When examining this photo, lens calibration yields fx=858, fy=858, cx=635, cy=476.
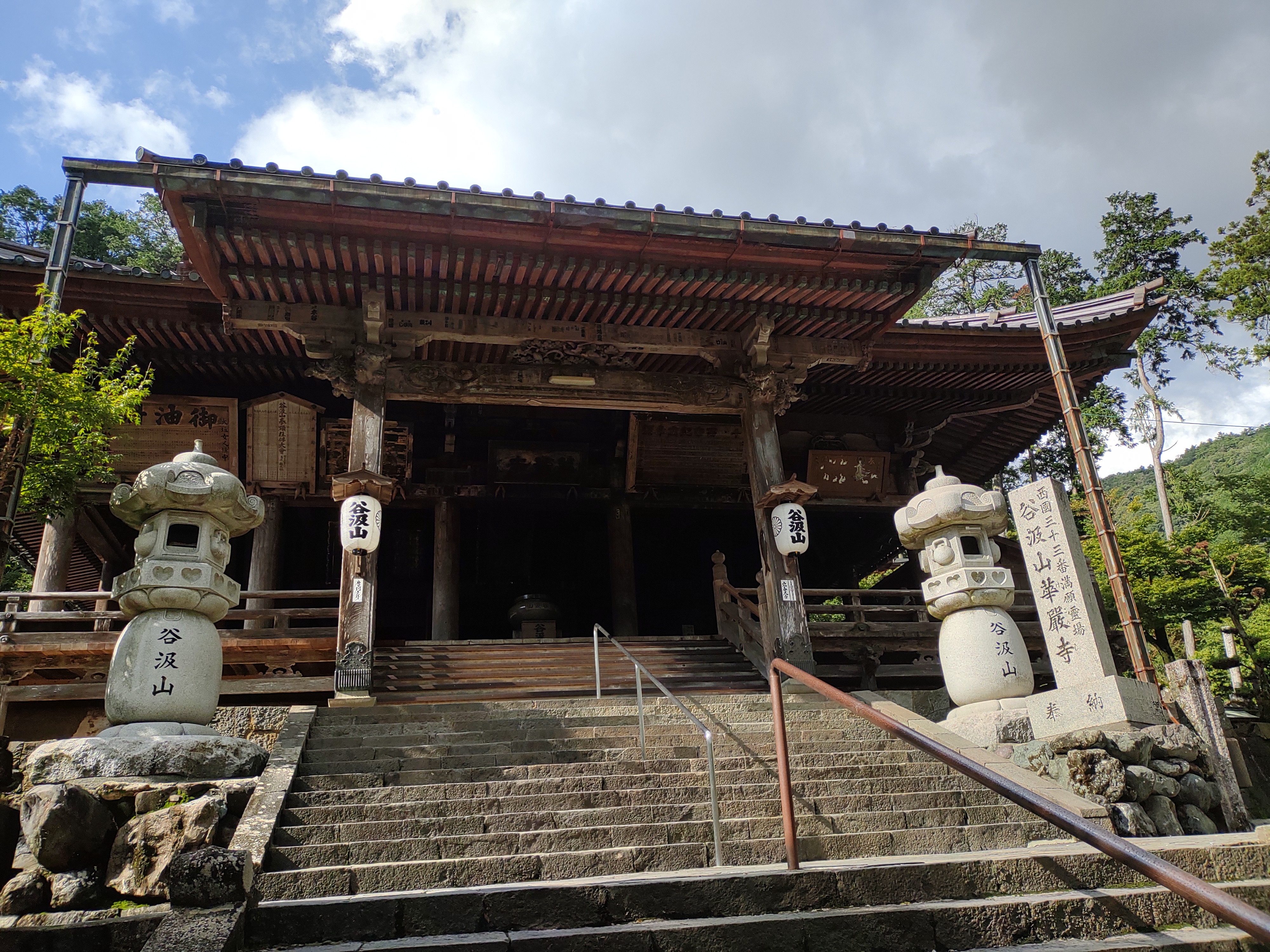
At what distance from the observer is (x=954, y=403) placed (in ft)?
47.2

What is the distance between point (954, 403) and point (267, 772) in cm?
→ 1208

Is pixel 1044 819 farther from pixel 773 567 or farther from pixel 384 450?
pixel 384 450

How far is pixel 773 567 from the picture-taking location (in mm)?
10336

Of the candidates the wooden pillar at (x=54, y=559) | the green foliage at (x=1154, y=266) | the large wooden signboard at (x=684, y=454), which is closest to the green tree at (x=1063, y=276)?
the green foliage at (x=1154, y=266)

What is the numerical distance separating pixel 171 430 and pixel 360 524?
504 cm

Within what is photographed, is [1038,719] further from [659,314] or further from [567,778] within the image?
[659,314]

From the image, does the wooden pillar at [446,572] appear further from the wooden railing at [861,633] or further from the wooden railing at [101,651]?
the wooden railing at [861,633]

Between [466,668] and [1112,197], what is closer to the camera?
[466,668]

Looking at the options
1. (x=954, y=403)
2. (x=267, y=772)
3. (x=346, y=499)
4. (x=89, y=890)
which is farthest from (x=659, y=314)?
(x=89, y=890)

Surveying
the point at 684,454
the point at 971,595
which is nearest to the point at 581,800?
the point at 971,595

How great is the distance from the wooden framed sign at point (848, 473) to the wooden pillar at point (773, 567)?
342cm

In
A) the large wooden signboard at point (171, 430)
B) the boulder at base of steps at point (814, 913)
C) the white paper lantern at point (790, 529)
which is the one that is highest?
the large wooden signboard at point (171, 430)

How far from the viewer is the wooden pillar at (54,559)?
11.6 metres

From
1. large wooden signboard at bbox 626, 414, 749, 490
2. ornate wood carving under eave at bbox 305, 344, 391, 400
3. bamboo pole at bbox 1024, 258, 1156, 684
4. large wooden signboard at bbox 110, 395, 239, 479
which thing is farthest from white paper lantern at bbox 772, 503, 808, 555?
large wooden signboard at bbox 110, 395, 239, 479
